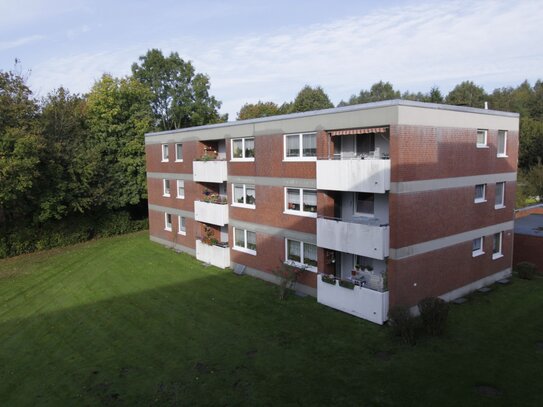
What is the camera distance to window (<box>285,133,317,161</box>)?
755 inches

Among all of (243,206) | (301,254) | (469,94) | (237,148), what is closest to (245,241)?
(243,206)

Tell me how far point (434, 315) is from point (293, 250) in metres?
7.59

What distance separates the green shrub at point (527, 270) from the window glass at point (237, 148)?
15729 millimetres

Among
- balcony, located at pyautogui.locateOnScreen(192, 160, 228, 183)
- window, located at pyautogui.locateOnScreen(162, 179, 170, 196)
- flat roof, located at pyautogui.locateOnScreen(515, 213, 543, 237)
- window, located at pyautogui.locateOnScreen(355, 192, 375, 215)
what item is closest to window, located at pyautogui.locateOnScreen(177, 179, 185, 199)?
window, located at pyautogui.locateOnScreen(162, 179, 170, 196)

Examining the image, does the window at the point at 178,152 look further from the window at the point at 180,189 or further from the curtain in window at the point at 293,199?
the curtain in window at the point at 293,199

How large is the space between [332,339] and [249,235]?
9.36 meters

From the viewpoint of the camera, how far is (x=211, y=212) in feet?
83.9

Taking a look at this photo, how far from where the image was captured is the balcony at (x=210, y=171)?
24.7 meters

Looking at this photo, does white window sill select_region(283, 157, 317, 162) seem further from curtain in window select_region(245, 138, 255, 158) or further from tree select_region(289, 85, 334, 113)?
tree select_region(289, 85, 334, 113)

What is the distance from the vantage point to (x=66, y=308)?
20.7 metres

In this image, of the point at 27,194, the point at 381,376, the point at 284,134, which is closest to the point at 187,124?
the point at 27,194

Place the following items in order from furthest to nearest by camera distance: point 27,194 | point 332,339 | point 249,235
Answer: point 27,194
point 249,235
point 332,339

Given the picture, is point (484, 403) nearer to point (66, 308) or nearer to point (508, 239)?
point (508, 239)

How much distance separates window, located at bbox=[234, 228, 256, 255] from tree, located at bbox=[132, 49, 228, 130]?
3475cm
